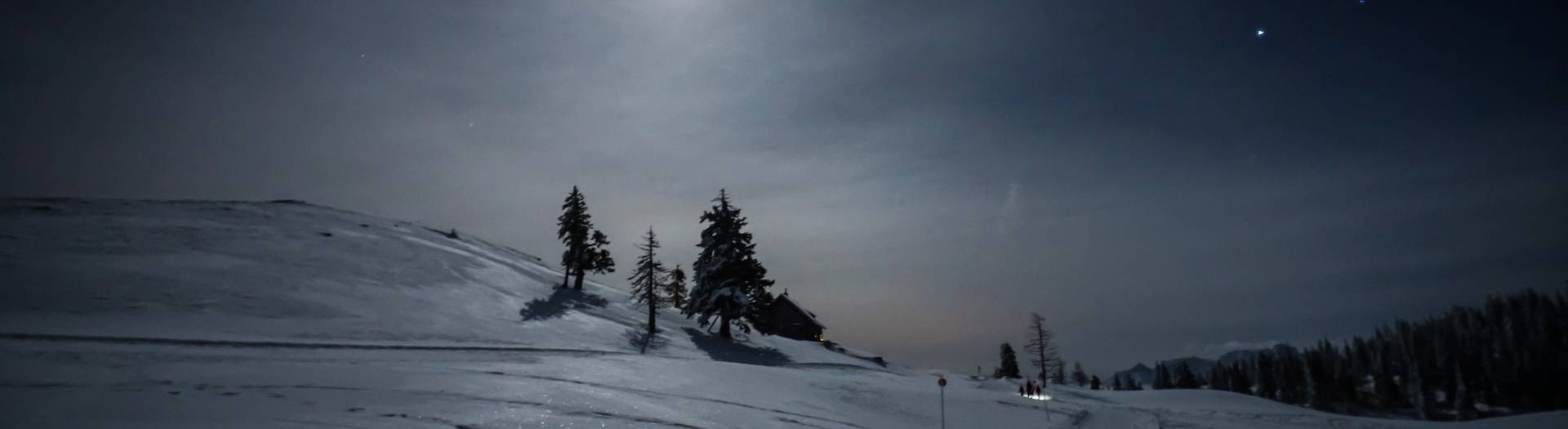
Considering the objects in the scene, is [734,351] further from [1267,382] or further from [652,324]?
[1267,382]

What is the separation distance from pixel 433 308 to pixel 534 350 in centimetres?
893

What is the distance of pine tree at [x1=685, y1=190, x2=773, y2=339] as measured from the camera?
43.8m

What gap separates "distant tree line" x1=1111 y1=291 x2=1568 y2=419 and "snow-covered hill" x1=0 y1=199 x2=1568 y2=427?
3432 inches

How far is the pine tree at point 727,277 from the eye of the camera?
43.8m

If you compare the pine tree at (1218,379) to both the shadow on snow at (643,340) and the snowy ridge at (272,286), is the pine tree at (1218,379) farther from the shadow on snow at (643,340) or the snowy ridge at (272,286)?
the shadow on snow at (643,340)

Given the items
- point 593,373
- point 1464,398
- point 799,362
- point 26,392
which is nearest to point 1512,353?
point 1464,398

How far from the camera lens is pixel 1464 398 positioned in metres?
96.4

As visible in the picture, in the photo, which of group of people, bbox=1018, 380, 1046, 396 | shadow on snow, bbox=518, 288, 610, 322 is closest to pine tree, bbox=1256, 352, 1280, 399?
group of people, bbox=1018, 380, 1046, 396

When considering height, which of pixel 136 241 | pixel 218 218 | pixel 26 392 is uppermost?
pixel 218 218

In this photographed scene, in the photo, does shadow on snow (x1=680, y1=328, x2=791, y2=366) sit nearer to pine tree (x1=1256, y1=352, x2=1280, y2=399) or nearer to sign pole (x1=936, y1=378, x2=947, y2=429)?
sign pole (x1=936, y1=378, x2=947, y2=429)

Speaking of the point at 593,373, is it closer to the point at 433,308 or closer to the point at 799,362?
the point at 433,308

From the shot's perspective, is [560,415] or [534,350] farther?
[534,350]

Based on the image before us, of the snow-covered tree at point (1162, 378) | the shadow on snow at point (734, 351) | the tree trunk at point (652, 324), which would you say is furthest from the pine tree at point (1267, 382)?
the tree trunk at point (652, 324)

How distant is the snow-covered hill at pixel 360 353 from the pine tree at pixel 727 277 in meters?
2.06
